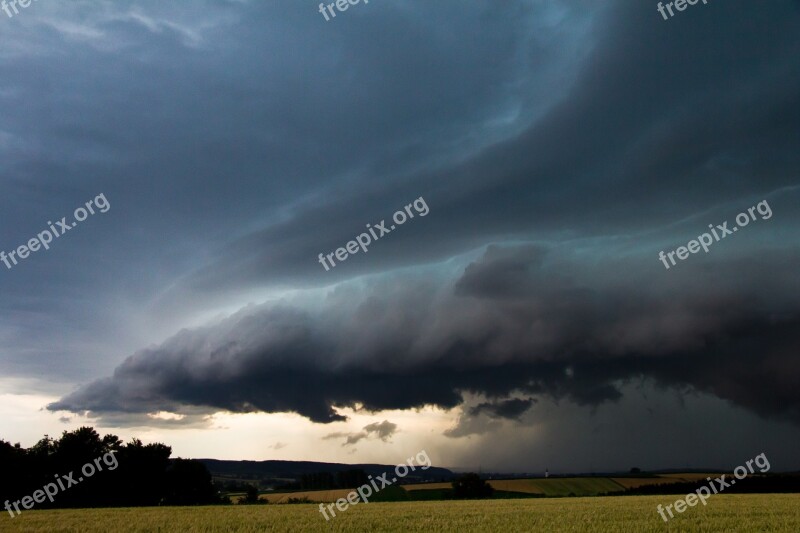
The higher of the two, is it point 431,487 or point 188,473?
point 188,473

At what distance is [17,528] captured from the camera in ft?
96.9

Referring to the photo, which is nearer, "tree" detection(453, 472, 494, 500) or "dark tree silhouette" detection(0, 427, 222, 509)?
"dark tree silhouette" detection(0, 427, 222, 509)

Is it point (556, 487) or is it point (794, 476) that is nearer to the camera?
point (794, 476)

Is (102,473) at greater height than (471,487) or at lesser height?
greater

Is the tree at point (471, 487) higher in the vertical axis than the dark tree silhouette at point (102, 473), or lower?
lower

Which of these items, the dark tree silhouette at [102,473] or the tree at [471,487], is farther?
the tree at [471,487]

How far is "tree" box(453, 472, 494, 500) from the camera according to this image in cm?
10194

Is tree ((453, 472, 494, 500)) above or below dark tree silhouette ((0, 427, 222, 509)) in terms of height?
below

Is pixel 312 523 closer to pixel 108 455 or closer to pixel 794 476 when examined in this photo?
pixel 108 455

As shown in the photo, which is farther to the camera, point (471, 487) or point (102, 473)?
point (471, 487)

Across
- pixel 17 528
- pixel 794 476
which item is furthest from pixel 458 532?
pixel 794 476

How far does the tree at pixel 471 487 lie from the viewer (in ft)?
334

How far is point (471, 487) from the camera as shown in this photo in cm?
10369

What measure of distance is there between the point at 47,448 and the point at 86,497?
10.4m
